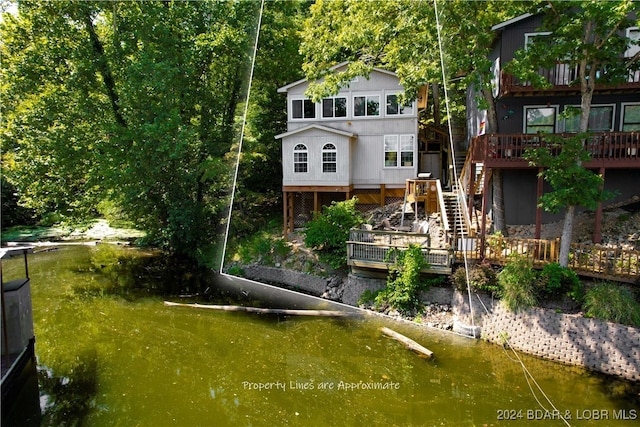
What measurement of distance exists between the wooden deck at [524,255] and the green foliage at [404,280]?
118 mm

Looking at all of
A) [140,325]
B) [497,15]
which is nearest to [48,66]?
[140,325]

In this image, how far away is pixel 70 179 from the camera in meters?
12.3

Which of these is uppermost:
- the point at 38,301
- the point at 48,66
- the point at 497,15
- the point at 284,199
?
the point at 48,66

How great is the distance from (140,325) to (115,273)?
487 centimetres

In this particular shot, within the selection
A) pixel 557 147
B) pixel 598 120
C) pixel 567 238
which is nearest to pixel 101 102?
pixel 557 147

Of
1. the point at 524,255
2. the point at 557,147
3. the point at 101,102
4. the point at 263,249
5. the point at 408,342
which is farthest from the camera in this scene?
the point at 101,102

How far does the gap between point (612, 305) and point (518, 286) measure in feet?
3.77

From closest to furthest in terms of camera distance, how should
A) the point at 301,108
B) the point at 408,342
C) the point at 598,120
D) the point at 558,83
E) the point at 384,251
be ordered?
the point at 301,108
the point at 408,342
the point at 384,251
the point at 558,83
the point at 598,120

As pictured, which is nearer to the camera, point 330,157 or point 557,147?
point 330,157

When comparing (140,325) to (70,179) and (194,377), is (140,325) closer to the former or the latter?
(194,377)

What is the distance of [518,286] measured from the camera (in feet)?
21.2

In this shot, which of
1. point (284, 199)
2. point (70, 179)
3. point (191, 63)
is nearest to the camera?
point (284, 199)

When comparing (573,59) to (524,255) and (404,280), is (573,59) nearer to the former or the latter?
(524,255)

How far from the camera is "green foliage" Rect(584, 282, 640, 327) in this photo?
5.86 m
